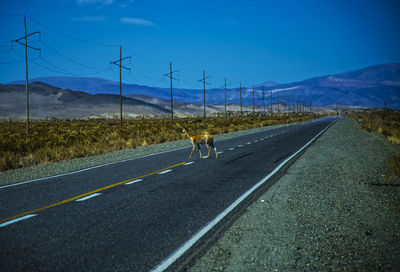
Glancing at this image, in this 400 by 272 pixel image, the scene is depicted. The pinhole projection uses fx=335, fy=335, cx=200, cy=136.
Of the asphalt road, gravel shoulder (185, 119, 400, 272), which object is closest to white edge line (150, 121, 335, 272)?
the asphalt road

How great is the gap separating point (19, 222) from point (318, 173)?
325 inches

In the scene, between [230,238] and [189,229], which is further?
[189,229]

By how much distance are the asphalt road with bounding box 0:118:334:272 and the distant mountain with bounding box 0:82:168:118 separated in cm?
12501

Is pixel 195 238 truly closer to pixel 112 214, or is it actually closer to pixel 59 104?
pixel 112 214

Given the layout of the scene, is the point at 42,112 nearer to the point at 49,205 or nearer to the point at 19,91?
the point at 19,91

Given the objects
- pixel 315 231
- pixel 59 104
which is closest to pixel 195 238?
pixel 315 231

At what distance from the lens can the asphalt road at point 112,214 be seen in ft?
14.1

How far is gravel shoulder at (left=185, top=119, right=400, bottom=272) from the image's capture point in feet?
13.5

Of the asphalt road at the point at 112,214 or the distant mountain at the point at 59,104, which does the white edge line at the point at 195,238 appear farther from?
the distant mountain at the point at 59,104

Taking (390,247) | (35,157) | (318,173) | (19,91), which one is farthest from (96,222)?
(19,91)

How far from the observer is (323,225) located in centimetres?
552

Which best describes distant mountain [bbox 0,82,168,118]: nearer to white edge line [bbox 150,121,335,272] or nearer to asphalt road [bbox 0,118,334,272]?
asphalt road [bbox 0,118,334,272]

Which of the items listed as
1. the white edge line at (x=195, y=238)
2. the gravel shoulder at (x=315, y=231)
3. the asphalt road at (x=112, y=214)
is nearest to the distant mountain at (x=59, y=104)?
the asphalt road at (x=112, y=214)

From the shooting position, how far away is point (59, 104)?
490 feet
